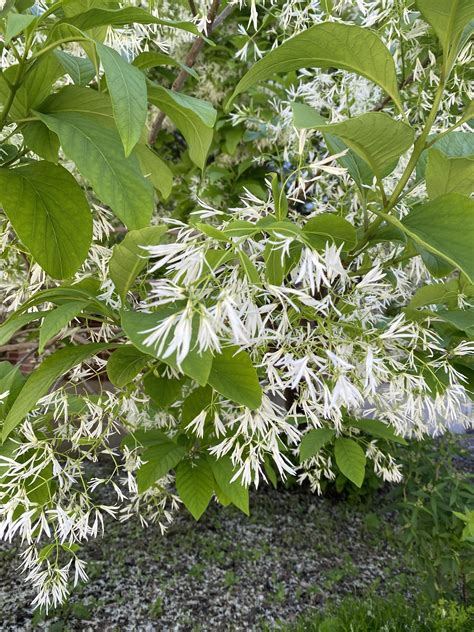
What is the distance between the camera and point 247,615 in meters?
2.52

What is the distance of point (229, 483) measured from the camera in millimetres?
854

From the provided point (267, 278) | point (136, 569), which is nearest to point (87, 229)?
point (267, 278)

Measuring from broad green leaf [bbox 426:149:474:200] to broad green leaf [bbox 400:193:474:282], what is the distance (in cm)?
4

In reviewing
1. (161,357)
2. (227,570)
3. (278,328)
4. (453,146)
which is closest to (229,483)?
(278,328)

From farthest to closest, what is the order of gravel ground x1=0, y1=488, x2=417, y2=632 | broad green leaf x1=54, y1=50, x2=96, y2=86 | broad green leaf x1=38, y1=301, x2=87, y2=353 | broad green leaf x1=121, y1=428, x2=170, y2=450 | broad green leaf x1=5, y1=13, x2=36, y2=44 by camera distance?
gravel ground x1=0, y1=488, x2=417, y2=632 < broad green leaf x1=121, y1=428, x2=170, y2=450 < broad green leaf x1=54, y1=50, x2=96, y2=86 < broad green leaf x1=38, y1=301, x2=87, y2=353 < broad green leaf x1=5, y1=13, x2=36, y2=44

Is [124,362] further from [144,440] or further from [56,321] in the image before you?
[144,440]

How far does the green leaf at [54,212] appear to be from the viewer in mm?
650

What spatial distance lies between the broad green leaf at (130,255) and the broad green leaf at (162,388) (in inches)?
6.9

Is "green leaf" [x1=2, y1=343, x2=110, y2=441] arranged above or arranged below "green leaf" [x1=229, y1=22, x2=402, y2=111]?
below

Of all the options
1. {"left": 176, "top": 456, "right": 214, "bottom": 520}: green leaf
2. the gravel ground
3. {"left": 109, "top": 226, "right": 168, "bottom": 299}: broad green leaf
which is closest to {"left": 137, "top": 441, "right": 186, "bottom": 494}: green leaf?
{"left": 176, "top": 456, "right": 214, "bottom": 520}: green leaf

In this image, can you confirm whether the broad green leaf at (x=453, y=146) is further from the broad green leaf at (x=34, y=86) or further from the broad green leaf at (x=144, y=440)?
the broad green leaf at (x=144, y=440)

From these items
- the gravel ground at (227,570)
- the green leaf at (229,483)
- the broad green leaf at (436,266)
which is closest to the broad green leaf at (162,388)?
the green leaf at (229,483)

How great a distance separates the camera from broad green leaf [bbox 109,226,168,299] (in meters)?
0.59

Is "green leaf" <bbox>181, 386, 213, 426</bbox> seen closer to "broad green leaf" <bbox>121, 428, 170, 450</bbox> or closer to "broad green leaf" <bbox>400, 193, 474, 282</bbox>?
"broad green leaf" <bbox>121, 428, 170, 450</bbox>
